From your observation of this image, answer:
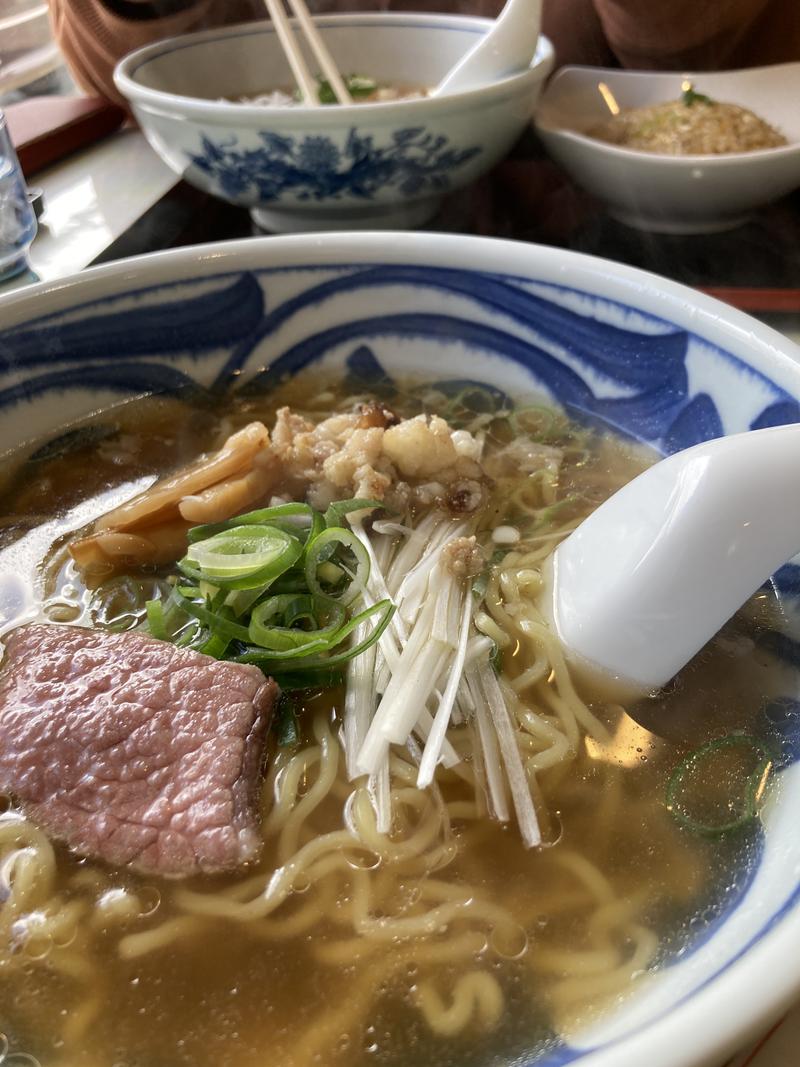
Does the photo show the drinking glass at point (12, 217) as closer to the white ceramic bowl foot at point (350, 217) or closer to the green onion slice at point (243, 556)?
the white ceramic bowl foot at point (350, 217)

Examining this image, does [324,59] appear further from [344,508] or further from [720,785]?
[720,785]

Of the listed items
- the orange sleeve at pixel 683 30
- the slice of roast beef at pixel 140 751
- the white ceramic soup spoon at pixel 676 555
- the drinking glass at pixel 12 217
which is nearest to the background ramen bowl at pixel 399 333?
the white ceramic soup spoon at pixel 676 555

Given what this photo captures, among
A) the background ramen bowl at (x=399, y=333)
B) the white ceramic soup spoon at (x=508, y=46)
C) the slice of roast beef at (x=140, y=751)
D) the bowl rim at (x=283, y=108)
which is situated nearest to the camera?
the slice of roast beef at (x=140, y=751)

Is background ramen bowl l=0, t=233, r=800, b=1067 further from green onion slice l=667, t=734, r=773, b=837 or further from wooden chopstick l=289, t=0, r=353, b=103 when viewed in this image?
wooden chopstick l=289, t=0, r=353, b=103

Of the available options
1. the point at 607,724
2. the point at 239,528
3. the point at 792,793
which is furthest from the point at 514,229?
the point at 792,793

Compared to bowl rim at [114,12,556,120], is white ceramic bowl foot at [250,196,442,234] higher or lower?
lower

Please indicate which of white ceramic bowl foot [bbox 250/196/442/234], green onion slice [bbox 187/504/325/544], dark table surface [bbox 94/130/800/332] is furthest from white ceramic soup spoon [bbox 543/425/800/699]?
white ceramic bowl foot [bbox 250/196/442/234]
